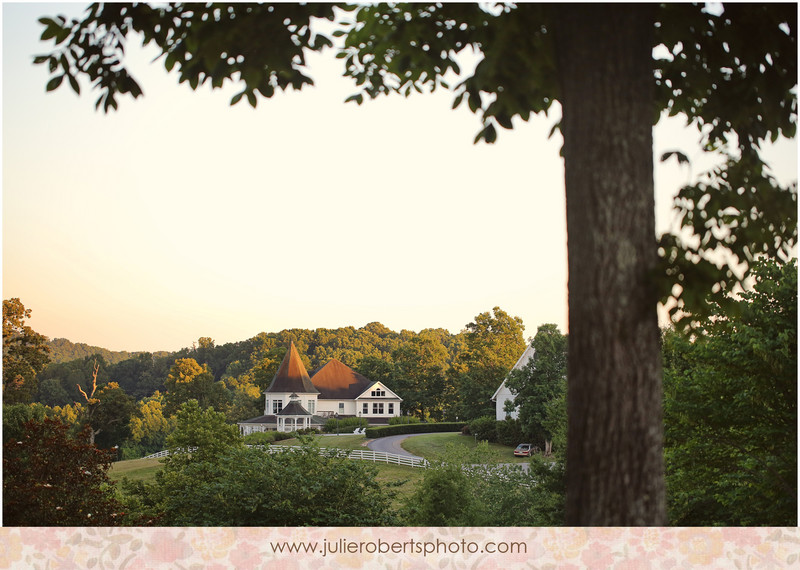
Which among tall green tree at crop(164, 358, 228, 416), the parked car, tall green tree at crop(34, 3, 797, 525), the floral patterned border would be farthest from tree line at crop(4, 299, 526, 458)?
tall green tree at crop(34, 3, 797, 525)

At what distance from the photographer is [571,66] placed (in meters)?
1.97

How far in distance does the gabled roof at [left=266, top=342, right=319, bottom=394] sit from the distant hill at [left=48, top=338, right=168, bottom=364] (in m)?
0.97

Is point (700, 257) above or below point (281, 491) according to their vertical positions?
above

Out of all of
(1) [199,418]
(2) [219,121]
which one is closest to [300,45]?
(2) [219,121]

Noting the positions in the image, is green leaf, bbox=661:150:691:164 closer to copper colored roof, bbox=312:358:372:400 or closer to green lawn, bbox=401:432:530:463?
copper colored roof, bbox=312:358:372:400

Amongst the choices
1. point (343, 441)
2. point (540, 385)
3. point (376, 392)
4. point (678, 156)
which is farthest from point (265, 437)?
point (678, 156)

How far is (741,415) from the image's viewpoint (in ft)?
16.3

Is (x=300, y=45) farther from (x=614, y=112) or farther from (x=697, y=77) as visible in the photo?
(x=697, y=77)

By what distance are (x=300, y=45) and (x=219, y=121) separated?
62.5 inches

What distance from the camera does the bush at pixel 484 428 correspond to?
16.2ft

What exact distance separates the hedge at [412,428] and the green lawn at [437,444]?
3.0 inches

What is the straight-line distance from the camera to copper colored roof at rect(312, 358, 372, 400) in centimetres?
461

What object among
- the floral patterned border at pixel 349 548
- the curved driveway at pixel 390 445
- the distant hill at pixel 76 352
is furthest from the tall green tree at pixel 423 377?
the distant hill at pixel 76 352

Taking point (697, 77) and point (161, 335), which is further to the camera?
point (161, 335)
